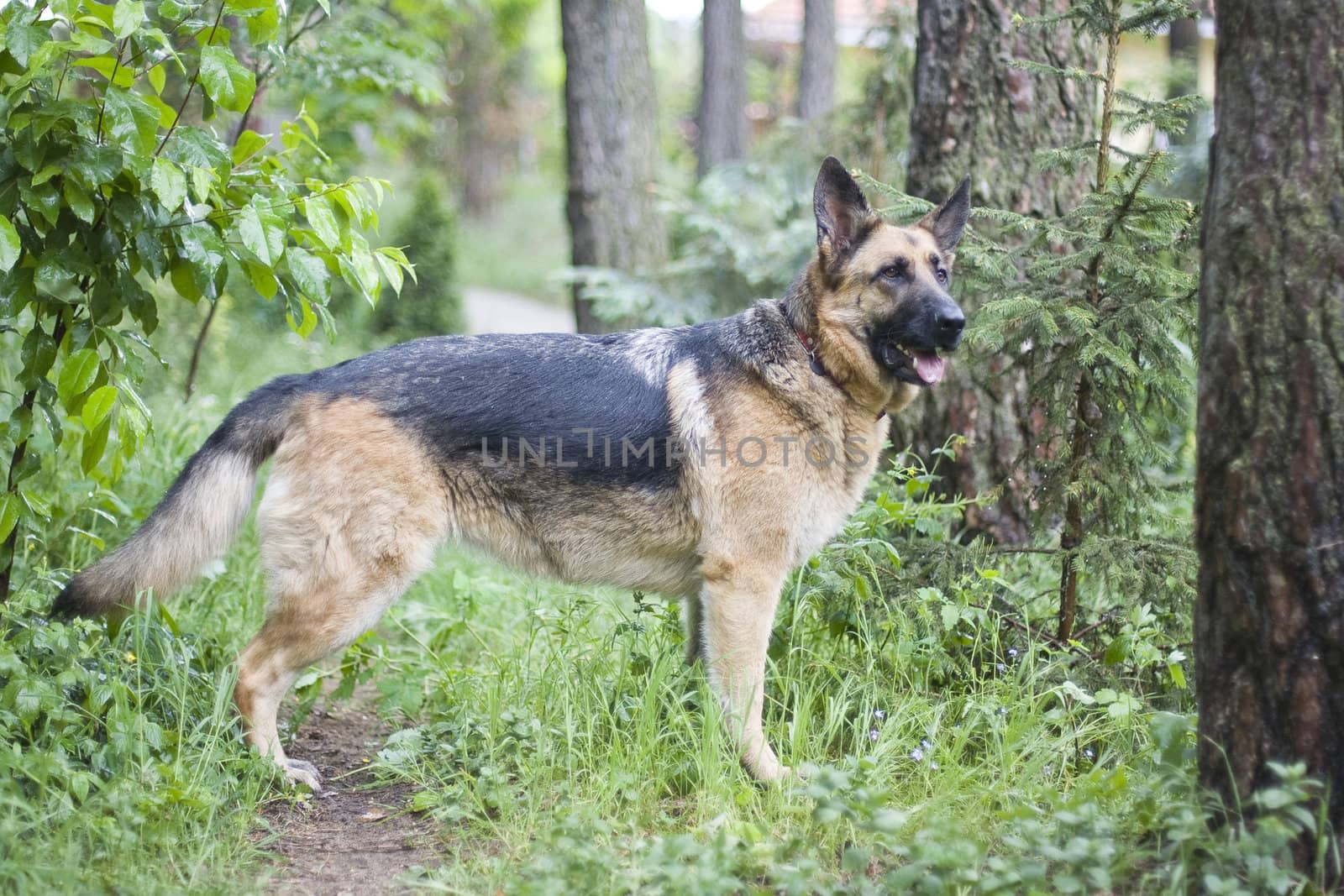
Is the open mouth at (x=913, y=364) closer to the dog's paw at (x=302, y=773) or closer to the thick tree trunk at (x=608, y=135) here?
the dog's paw at (x=302, y=773)

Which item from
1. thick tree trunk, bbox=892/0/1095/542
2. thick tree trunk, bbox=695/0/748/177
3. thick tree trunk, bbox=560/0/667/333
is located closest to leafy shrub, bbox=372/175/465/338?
thick tree trunk, bbox=695/0/748/177

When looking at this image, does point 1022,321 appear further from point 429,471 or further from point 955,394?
point 429,471

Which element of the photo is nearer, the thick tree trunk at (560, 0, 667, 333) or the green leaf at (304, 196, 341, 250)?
the green leaf at (304, 196, 341, 250)

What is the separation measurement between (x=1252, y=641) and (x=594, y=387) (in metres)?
2.32

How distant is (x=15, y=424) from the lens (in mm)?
3506

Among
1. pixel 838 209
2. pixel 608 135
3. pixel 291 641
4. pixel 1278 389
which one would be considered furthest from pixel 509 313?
pixel 1278 389

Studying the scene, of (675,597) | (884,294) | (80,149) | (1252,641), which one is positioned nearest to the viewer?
(1252,641)

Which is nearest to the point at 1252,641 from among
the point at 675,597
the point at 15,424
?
the point at 675,597

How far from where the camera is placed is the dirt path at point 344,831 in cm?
308

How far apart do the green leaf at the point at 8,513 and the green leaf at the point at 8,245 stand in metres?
1.01

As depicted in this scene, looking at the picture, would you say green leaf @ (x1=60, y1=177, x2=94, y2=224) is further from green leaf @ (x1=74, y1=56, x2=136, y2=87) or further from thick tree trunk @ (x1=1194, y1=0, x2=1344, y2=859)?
thick tree trunk @ (x1=1194, y1=0, x2=1344, y2=859)

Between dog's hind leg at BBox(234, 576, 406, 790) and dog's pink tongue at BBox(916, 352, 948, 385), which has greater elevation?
dog's pink tongue at BBox(916, 352, 948, 385)

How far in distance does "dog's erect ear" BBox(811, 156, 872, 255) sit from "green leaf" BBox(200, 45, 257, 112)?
203 cm

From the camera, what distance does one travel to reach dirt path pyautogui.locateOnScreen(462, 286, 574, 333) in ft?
53.5
